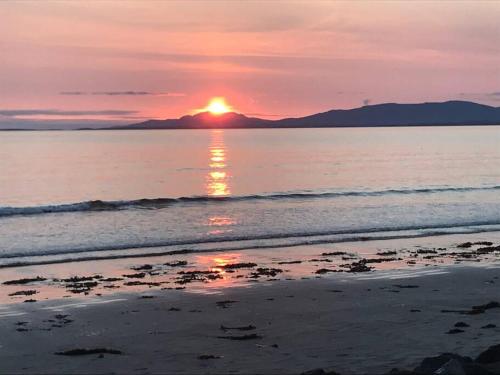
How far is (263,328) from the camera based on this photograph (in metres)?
11.2

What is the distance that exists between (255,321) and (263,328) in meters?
0.56

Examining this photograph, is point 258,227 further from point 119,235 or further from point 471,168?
point 471,168

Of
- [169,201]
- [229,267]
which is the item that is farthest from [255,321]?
[169,201]

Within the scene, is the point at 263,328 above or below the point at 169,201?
above

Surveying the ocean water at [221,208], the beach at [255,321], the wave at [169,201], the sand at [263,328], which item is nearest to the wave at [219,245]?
the ocean water at [221,208]

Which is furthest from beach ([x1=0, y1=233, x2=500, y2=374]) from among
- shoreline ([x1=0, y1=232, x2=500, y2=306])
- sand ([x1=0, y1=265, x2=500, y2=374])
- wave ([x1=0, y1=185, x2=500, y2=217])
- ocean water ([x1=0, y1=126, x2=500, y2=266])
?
wave ([x1=0, y1=185, x2=500, y2=217])

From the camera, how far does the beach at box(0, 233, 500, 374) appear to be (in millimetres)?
9273

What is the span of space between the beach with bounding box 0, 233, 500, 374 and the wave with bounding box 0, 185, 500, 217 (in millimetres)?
17295

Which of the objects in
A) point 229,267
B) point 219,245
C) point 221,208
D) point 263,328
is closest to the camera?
point 263,328

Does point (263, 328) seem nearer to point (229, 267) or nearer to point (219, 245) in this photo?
point (229, 267)

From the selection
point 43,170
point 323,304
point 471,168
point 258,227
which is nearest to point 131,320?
point 323,304

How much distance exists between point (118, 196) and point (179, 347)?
35980mm

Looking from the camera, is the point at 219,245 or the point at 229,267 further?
the point at 219,245

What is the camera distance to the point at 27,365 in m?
9.28
